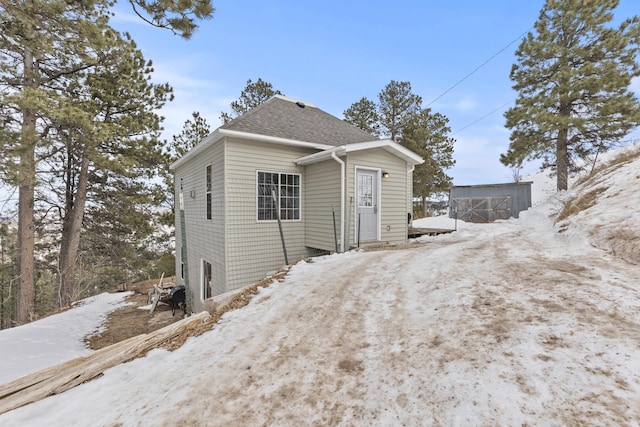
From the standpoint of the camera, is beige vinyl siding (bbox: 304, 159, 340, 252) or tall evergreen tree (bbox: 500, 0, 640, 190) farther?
tall evergreen tree (bbox: 500, 0, 640, 190)

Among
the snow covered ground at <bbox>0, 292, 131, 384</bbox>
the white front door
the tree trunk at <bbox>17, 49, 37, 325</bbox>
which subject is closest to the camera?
the snow covered ground at <bbox>0, 292, 131, 384</bbox>

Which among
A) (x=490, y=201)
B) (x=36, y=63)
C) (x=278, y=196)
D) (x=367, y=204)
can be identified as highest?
(x=36, y=63)

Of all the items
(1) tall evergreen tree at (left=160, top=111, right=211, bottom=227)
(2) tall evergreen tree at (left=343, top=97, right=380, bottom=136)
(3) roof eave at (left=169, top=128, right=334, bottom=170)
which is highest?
(2) tall evergreen tree at (left=343, top=97, right=380, bottom=136)

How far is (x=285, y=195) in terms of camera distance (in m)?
8.24

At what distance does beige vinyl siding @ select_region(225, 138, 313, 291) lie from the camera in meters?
7.25

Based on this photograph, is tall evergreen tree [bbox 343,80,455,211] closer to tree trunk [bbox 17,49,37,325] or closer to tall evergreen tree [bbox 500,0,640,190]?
tall evergreen tree [bbox 500,0,640,190]

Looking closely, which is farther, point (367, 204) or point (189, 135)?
point (189, 135)

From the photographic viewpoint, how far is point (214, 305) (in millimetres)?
4133

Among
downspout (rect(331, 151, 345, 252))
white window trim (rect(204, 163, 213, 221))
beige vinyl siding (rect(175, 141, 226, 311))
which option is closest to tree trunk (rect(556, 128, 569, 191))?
downspout (rect(331, 151, 345, 252))

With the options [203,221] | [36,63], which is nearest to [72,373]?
[203,221]

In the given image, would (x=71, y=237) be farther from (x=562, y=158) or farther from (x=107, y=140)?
(x=562, y=158)

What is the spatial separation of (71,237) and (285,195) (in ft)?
33.7

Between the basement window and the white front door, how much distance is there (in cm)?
188

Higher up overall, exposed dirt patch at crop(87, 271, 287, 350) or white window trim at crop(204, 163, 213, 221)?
white window trim at crop(204, 163, 213, 221)
